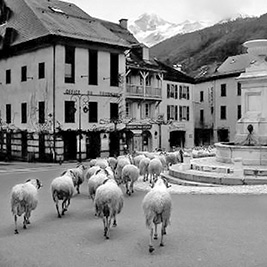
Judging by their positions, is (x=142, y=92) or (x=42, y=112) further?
(x=142, y=92)

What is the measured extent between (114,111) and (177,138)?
13111 mm

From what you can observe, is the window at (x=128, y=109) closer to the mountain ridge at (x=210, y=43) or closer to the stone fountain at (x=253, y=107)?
the stone fountain at (x=253, y=107)

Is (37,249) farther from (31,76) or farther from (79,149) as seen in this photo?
(31,76)

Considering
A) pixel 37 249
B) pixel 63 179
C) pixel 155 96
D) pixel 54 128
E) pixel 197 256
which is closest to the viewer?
pixel 197 256

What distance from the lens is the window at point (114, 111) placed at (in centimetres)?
3688

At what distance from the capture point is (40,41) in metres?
34.1

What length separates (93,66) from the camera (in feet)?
117

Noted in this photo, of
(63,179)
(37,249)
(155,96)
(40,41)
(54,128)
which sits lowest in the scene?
(37,249)

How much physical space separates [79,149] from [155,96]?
1108 centimetres

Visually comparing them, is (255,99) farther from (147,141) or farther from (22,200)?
(147,141)

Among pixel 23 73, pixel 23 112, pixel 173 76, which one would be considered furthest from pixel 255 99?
pixel 173 76

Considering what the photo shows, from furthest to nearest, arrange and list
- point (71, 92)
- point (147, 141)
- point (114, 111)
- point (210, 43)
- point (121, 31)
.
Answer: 1. point (210, 43)
2. point (121, 31)
3. point (147, 141)
4. point (114, 111)
5. point (71, 92)

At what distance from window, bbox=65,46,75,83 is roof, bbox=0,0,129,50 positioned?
1059 millimetres

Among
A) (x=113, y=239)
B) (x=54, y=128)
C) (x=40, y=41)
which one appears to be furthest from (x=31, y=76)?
(x=113, y=239)
